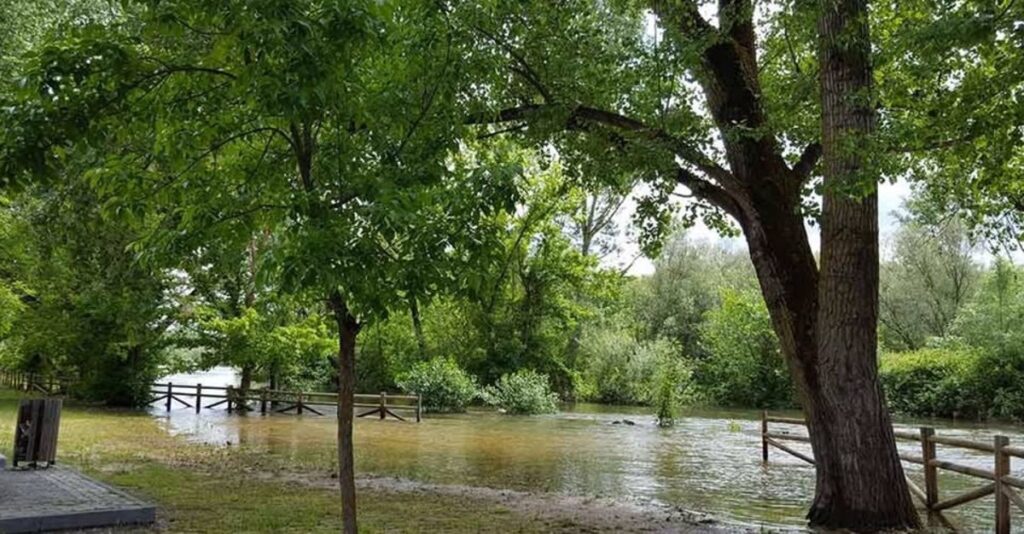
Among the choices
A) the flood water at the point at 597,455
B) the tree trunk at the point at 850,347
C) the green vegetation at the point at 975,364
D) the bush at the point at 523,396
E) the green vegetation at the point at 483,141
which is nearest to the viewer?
the green vegetation at the point at 483,141

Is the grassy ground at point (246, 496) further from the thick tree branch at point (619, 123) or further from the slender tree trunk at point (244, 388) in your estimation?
the slender tree trunk at point (244, 388)

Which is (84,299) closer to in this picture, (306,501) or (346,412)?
(306,501)

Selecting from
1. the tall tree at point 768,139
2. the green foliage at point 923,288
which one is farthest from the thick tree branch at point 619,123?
the green foliage at point 923,288

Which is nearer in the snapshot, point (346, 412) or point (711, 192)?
point (346, 412)

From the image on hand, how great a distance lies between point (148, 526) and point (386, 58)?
521 centimetres

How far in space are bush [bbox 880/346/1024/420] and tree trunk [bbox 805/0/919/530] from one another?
25.7 meters

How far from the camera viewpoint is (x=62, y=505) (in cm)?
725

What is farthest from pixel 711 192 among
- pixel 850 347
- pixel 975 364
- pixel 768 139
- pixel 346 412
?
pixel 975 364

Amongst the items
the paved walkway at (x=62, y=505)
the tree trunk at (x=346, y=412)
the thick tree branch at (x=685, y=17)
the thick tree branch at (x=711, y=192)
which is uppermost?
the thick tree branch at (x=685, y=17)

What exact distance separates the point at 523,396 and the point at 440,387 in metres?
3.49

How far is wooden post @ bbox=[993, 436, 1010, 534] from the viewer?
29.7 feet

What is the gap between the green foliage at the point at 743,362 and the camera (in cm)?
3856

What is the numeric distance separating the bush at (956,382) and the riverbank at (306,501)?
25.6 meters

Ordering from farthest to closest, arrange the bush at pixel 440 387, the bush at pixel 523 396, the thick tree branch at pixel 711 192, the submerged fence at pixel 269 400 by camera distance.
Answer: the bush at pixel 523 396, the bush at pixel 440 387, the submerged fence at pixel 269 400, the thick tree branch at pixel 711 192
